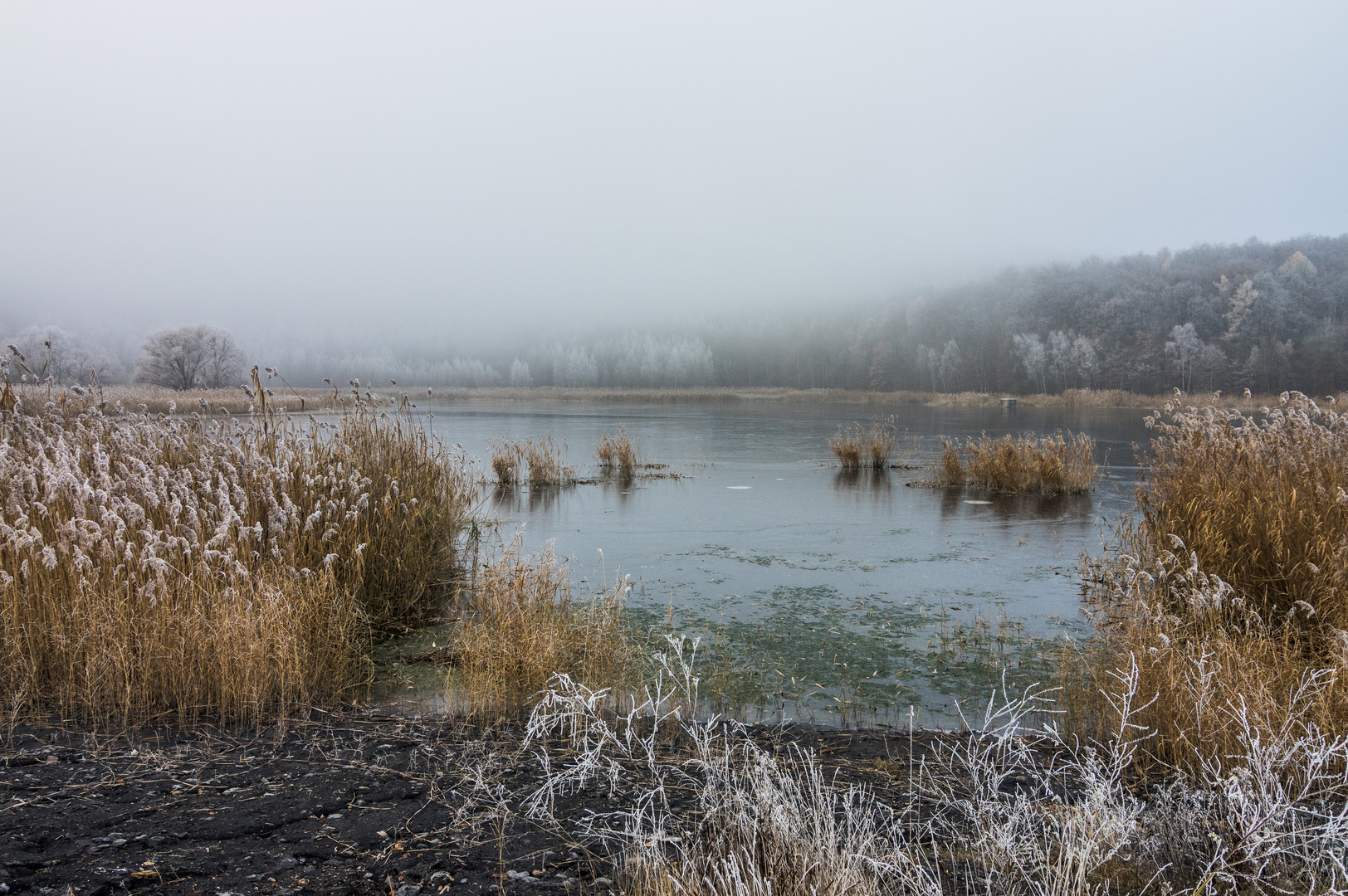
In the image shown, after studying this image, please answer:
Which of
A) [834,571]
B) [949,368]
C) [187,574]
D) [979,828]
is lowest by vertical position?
[834,571]

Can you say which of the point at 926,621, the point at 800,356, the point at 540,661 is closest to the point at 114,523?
the point at 540,661

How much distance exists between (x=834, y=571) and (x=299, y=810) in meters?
6.26

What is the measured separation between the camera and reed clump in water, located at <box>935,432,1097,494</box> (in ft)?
46.6

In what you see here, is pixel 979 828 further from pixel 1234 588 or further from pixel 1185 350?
pixel 1185 350

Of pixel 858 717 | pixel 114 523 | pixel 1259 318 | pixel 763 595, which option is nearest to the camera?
pixel 858 717

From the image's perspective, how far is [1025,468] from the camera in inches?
569

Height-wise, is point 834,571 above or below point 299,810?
below

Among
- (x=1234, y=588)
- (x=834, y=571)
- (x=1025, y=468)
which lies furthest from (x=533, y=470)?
(x=1234, y=588)

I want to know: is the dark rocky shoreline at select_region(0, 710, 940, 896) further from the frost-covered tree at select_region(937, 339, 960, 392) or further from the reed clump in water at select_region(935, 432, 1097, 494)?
the frost-covered tree at select_region(937, 339, 960, 392)

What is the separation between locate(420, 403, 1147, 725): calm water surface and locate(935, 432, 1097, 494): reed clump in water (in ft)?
1.48

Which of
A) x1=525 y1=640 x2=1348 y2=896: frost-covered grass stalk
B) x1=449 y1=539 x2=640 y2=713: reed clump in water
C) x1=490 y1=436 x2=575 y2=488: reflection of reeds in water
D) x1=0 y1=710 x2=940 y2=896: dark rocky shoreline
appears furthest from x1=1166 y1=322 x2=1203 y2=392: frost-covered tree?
x1=0 y1=710 x2=940 y2=896: dark rocky shoreline

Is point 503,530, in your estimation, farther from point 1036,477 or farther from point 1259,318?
point 1259,318

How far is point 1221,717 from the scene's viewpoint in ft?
11.2

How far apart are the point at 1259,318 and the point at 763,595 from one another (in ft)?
Answer: 316
